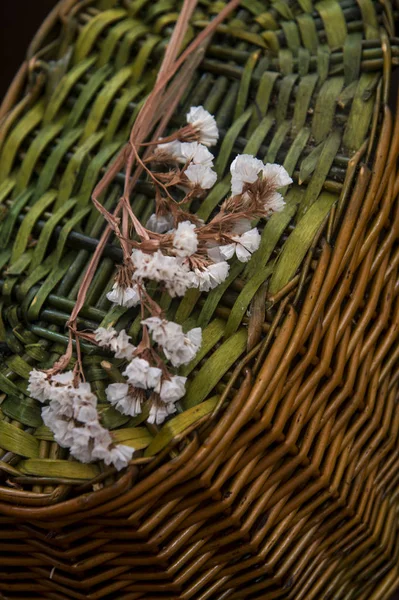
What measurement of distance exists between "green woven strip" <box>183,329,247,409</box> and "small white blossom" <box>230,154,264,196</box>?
0.11m

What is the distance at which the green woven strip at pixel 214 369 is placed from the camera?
0.51m

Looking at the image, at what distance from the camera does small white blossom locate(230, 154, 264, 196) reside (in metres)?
0.49

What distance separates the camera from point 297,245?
0.53 m

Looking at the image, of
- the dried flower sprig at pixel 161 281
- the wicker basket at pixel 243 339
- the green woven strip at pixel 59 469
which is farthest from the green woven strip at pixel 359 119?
the green woven strip at pixel 59 469

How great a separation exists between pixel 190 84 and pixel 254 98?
0.22 feet

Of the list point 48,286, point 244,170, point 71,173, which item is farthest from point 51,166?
point 244,170

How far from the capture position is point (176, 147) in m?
0.57

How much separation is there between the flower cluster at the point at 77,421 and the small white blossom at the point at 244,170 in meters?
0.18

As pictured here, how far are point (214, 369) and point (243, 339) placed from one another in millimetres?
32

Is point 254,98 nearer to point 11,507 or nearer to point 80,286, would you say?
point 80,286

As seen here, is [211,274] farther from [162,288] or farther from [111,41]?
[111,41]

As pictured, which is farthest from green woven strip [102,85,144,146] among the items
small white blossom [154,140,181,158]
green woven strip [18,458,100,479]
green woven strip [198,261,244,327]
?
green woven strip [18,458,100,479]

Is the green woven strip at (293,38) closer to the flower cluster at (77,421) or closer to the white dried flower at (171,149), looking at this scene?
the white dried flower at (171,149)

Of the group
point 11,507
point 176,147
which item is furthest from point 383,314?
point 11,507
